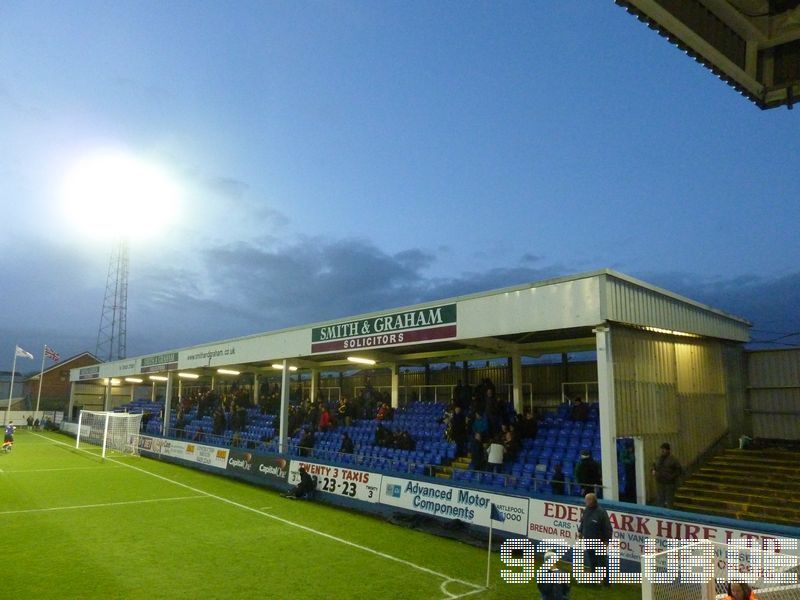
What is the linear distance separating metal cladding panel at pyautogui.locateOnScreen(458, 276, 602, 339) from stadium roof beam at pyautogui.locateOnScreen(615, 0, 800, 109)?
272 inches

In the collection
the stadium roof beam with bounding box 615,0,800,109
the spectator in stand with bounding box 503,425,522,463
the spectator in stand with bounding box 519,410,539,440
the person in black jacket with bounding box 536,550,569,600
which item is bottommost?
the person in black jacket with bounding box 536,550,569,600

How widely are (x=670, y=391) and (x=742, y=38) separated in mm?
10497

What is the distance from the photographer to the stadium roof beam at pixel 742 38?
15.0 ft

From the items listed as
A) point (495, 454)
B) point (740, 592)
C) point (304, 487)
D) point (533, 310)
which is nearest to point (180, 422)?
point (304, 487)

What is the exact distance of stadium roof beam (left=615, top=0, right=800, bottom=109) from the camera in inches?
180

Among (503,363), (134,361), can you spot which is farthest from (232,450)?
(134,361)

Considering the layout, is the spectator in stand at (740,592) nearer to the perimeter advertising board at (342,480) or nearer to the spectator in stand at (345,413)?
the perimeter advertising board at (342,480)

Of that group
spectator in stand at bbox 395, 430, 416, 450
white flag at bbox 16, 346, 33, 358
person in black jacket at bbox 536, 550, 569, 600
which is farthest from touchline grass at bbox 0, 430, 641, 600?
white flag at bbox 16, 346, 33, 358

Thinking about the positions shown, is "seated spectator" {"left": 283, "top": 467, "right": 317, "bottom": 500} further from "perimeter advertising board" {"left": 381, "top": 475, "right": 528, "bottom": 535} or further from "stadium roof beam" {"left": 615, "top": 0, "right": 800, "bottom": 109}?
"stadium roof beam" {"left": 615, "top": 0, "right": 800, "bottom": 109}

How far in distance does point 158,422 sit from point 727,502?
116ft

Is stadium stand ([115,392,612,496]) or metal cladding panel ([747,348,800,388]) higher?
metal cladding panel ([747,348,800,388])

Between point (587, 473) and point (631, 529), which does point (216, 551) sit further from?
point (631, 529)

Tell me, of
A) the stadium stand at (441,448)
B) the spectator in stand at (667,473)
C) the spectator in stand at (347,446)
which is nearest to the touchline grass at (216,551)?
the stadium stand at (441,448)

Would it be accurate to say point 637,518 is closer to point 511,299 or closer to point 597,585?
point 597,585
